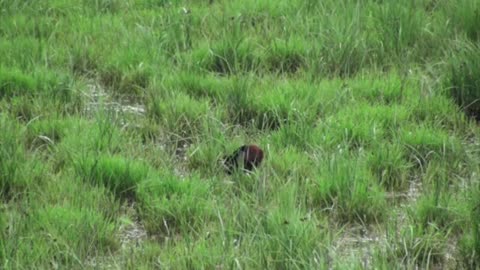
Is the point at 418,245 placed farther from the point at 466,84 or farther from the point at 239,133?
the point at 466,84

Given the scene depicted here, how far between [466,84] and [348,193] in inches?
51.8

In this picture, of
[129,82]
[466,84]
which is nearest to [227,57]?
[129,82]

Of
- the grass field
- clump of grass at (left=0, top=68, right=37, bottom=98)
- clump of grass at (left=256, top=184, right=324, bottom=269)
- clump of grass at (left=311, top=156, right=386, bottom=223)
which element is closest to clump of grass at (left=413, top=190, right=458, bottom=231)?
the grass field

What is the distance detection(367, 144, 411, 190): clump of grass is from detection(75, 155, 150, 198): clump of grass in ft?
3.64

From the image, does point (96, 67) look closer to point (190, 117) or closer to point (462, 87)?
point (190, 117)

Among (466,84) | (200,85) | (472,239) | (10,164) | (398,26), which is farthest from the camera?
(398,26)

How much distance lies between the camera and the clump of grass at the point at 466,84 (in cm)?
493

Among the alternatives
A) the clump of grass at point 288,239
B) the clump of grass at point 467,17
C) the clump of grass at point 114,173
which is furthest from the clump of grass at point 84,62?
the clump of grass at point 467,17

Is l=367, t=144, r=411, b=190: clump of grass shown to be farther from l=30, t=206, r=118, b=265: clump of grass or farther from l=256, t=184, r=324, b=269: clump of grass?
l=30, t=206, r=118, b=265: clump of grass

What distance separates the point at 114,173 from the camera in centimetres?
420

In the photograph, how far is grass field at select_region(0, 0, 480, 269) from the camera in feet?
12.1

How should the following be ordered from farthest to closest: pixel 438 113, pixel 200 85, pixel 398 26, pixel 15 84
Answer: pixel 398 26 → pixel 200 85 → pixel 15 84 → pixel 438 113

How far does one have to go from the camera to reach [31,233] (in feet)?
12.1

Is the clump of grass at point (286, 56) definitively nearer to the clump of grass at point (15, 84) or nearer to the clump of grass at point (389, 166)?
the clump of grass at point (389, 166)
